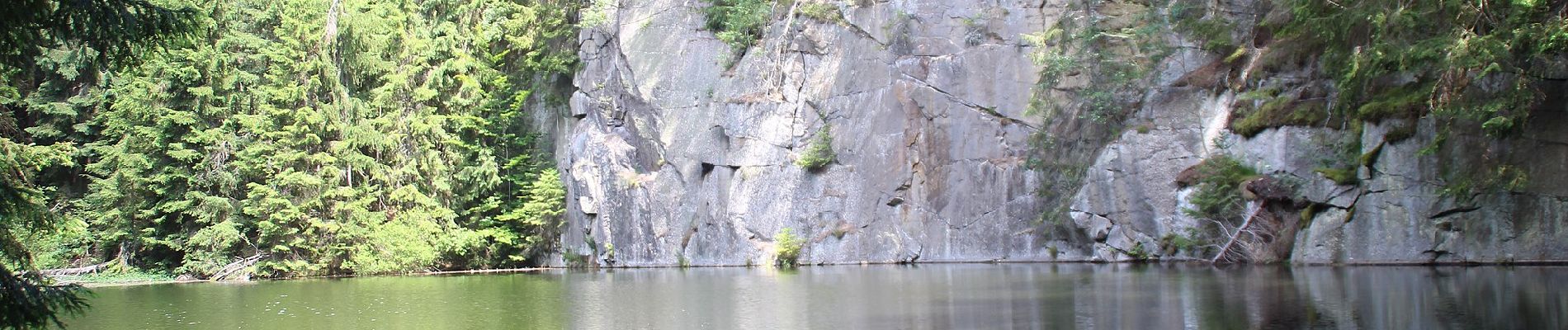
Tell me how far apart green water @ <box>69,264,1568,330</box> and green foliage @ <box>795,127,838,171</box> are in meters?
8.13

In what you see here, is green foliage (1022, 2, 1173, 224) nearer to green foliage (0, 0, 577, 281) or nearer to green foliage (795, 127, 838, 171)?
green foliage (795, 127, 838, 171)

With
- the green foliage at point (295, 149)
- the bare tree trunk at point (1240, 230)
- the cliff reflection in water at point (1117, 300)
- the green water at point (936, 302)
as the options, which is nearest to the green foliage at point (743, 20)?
the green foliage at point (295, 149)

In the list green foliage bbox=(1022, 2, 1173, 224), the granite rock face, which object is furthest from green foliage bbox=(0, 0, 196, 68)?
green foliage bbox=(1022, 2, 1173, 224)

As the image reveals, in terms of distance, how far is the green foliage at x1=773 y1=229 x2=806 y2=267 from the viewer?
33031mm

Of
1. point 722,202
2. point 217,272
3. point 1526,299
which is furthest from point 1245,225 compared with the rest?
point 217,272

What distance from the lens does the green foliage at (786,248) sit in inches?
1300

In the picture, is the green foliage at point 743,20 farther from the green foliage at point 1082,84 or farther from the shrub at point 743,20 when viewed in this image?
the green foliage at point 1082,84

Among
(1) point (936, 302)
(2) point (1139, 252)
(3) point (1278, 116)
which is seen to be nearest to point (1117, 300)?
(1) point (936, 302)

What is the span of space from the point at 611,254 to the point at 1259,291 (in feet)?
80.2

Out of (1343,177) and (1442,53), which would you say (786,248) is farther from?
(1442,53)

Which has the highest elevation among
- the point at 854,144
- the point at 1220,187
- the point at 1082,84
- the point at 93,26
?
the point at 1082,84

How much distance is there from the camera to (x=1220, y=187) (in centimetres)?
2403

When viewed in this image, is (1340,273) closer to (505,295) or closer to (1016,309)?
(1016,309)

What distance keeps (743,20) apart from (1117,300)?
22798 mm
